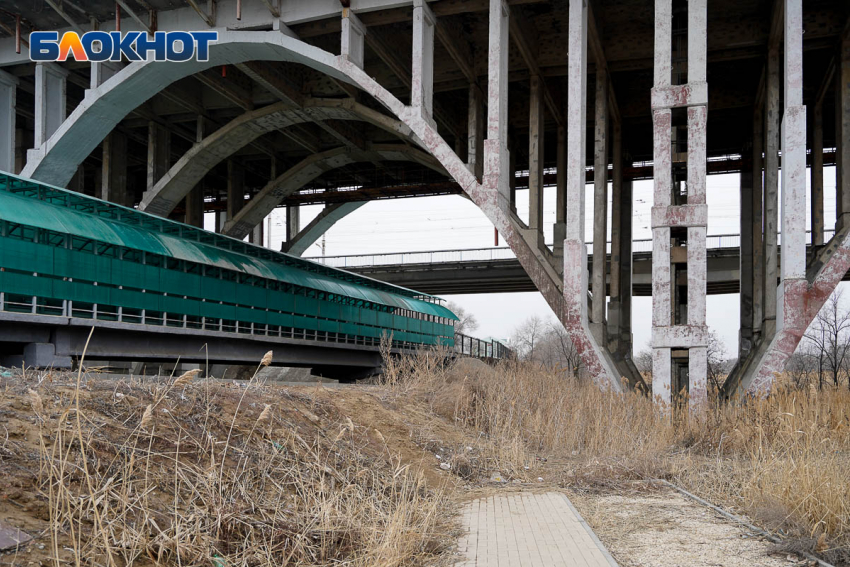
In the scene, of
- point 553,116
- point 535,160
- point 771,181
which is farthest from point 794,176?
point 553,116

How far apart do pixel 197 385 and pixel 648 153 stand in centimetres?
2487

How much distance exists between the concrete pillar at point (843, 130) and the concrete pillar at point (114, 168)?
22863mm


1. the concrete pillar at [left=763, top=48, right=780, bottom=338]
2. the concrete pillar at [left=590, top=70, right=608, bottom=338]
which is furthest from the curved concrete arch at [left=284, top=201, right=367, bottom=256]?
the concrete pillar at [left=763, top=48, right=780, bottom=338]

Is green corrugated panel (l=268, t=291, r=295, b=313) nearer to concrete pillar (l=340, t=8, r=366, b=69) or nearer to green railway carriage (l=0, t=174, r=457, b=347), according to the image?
green railway carriage (l=0, t=174, r=457, b=347)

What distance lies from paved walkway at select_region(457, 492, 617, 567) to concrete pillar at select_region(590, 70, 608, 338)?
430 inches

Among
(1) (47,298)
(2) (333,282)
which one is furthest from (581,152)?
(2) (333,282)

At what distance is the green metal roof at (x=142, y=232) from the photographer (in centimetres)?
1425

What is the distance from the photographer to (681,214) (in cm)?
1348

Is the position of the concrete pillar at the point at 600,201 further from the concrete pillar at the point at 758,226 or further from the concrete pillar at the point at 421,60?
the concrete pillar at the point at 421,60

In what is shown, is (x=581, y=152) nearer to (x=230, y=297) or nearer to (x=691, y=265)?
(x=691, y=265)

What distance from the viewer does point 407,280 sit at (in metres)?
47.7

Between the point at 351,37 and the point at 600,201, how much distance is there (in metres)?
7.98

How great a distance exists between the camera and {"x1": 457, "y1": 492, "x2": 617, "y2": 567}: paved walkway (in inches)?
203

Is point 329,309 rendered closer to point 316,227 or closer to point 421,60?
point 316,227
